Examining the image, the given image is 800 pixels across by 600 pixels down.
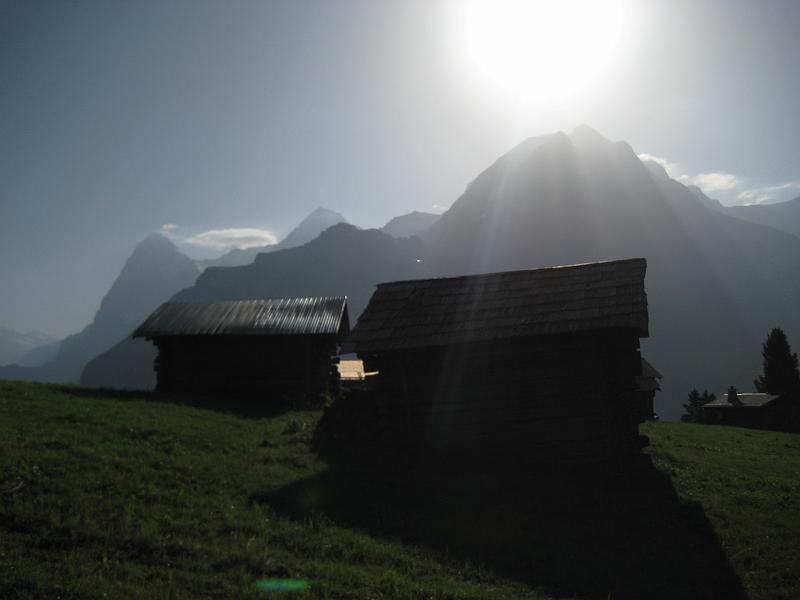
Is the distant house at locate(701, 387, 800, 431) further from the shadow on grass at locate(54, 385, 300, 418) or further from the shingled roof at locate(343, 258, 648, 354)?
the shadow on grass at locate(54, 385, 300, 418)

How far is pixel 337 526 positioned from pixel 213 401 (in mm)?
16151

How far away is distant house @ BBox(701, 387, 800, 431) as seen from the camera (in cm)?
5209

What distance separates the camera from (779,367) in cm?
6331

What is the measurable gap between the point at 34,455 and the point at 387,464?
26.5ft

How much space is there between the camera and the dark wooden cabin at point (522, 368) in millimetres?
14875

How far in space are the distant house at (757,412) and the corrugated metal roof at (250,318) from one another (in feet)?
A: 140

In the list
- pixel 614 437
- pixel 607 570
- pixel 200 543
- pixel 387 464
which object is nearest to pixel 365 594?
pixel 200 543

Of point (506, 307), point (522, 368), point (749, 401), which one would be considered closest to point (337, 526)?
point (522, 368)

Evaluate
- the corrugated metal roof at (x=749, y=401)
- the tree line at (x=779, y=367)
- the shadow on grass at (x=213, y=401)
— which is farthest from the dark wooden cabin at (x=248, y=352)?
the tree line at (x=779, y=367)

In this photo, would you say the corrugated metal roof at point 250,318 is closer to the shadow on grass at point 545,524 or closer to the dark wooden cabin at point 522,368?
the dark wooden cabin at point 522,368

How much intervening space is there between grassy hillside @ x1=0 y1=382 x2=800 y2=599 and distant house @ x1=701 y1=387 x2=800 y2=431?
4269 centimetres

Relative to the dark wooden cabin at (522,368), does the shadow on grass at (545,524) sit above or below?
below

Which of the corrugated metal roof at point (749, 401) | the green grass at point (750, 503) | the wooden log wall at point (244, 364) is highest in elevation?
the wooden log wall at point (244, 364)

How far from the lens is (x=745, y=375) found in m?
189
